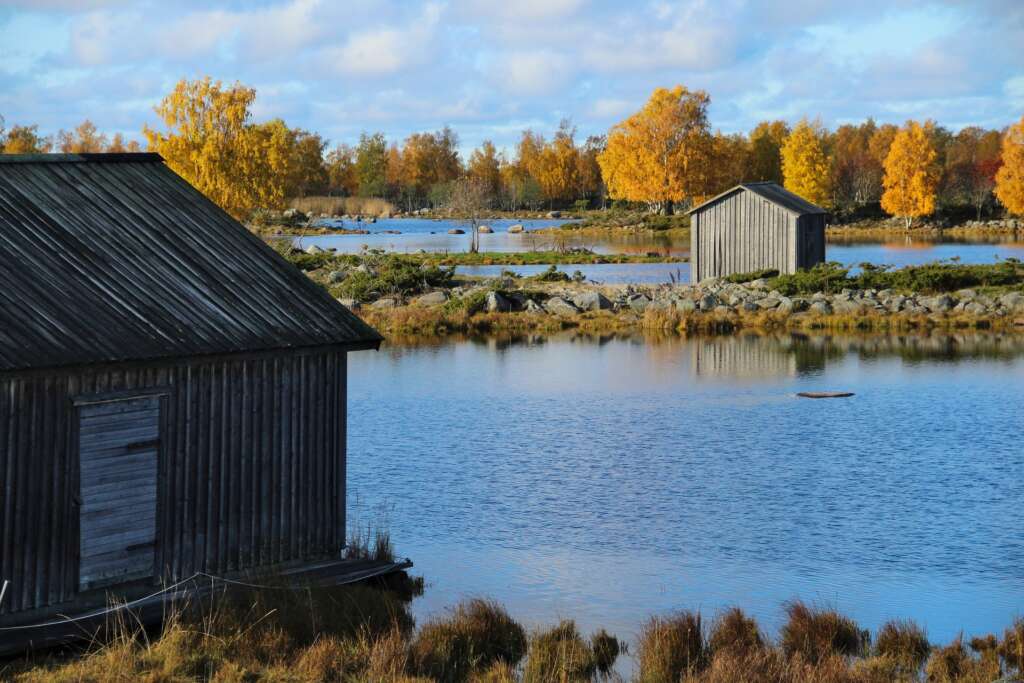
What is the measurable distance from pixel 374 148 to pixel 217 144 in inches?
4511

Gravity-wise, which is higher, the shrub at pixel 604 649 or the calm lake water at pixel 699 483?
the calm lake water at pixel 699 483

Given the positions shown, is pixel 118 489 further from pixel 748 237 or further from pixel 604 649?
pixel 748 237

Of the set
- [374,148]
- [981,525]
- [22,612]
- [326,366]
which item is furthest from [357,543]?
[374,148]

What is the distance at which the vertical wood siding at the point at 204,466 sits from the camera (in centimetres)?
1309

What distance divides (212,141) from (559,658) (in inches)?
2279

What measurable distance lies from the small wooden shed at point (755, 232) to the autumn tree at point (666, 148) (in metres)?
58.3

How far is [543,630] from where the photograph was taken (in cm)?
1492

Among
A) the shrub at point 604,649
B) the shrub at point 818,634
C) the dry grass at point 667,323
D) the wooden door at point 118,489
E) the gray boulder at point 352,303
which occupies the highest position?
the gray boulder at point 352,303

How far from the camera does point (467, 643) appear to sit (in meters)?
14.1

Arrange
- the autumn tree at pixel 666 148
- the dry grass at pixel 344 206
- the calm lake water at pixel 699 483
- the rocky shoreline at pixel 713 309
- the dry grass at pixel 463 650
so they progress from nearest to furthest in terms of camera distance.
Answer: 1. the dry grass at pixel 463 650
2. the calm lake water at pixel 699 483
3. the rocky shoreline at pixel 713 309
4. the autumn tree at pixel 666 148
5. the dry grass at pixel 344 206

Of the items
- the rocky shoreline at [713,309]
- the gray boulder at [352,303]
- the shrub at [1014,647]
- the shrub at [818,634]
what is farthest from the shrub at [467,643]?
the gray boulder at [352,303]

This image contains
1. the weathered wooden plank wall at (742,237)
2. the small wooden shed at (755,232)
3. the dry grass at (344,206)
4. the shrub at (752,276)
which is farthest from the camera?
the dry grass at (344,206)

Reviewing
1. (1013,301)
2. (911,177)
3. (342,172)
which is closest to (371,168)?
(342,172)

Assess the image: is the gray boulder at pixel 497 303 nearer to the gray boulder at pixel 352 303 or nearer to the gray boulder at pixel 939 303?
the gray boulder at pixel 352 303
